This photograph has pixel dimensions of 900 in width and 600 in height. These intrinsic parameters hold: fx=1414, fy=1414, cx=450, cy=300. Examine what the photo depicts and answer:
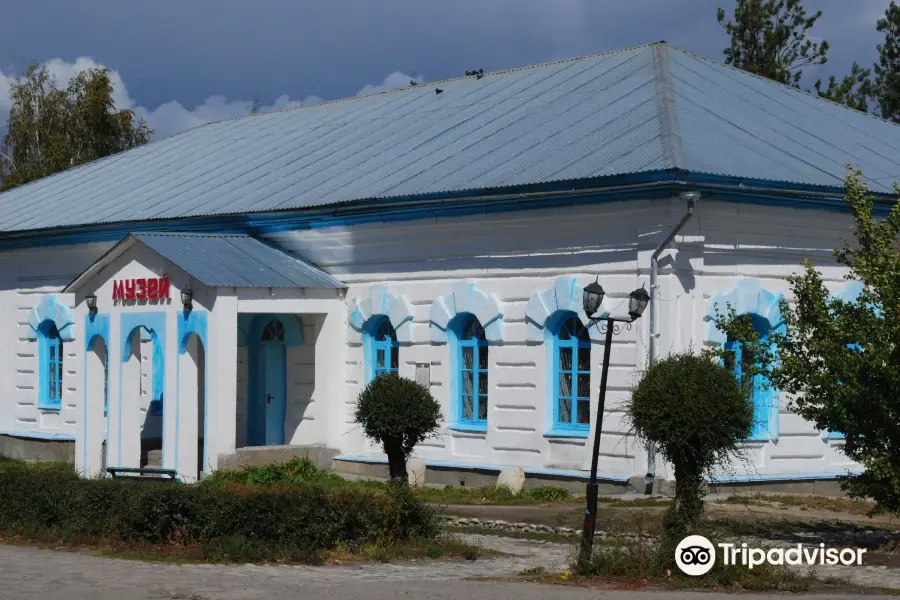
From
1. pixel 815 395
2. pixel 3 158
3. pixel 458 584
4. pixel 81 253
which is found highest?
pixel 3 158

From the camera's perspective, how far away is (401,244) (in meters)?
21.7

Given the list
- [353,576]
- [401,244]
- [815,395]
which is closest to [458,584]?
[353,576]

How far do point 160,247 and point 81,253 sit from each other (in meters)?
5.95

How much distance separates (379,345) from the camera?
22.5 metres

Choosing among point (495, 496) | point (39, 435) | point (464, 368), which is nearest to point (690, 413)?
point (495, 496)

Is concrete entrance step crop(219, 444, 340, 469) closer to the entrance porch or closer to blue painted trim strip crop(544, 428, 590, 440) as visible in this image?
the entrance porch

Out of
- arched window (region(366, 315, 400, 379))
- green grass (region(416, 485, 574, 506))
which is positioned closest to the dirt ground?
green grass (region(416, 485, 574, 506))

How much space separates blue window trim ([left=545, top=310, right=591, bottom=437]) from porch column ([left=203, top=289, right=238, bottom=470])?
4.75 meters

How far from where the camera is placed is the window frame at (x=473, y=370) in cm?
2094

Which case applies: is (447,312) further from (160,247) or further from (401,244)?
(160,247)

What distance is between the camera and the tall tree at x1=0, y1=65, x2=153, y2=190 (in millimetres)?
46156

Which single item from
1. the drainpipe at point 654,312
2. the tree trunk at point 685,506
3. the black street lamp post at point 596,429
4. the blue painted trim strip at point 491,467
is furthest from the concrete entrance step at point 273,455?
the tree trunk at point 685,506

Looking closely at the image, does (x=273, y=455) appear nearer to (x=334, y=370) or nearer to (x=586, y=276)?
(x=334, y=370)

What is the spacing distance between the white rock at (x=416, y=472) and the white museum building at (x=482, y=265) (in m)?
0.21
